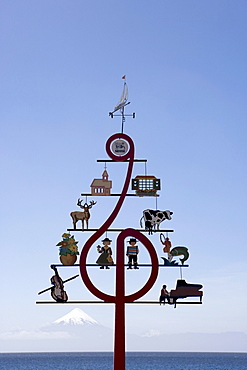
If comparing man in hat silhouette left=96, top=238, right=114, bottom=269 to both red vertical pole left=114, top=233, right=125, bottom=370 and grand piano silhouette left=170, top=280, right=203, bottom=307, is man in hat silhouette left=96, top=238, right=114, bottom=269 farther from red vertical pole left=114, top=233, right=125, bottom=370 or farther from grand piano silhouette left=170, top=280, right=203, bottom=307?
grand piano silhouette left=170, top=280, right=203, bottom=307

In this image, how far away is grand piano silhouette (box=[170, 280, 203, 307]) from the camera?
13352 mm

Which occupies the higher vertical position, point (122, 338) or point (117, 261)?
point (117, 261)

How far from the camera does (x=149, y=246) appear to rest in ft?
43.7

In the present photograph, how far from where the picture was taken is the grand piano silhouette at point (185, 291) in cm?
1335

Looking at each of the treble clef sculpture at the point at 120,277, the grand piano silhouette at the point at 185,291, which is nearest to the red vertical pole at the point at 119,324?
the treble clef sculpture at the point at 120,277

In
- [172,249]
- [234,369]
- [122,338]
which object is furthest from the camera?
[234,369]

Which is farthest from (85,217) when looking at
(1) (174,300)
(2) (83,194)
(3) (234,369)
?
(3) (234,369)

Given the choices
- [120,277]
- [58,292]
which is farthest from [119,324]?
[58,292]

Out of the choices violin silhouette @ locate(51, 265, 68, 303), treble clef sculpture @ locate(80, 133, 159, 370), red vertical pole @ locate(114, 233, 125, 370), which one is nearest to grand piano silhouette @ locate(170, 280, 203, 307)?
treble clef sculpture @ locate(80, 133, 159, 370)

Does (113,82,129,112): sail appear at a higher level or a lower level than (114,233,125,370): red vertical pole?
higher

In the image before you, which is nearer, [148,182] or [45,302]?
[45,302]

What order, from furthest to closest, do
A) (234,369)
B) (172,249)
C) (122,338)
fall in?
(234,369)
(172,249)
(122,338)

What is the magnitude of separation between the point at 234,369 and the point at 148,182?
6179 centimetres

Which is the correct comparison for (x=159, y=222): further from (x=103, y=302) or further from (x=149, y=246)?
(x=103, y=302)
